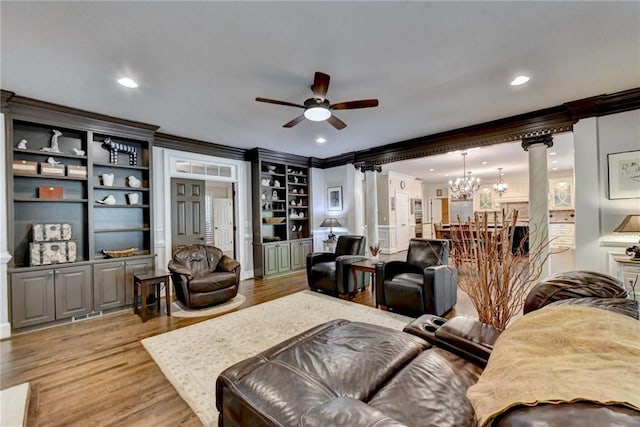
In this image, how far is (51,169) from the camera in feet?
11.5

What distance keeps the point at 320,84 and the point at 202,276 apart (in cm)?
316

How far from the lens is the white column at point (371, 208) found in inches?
247

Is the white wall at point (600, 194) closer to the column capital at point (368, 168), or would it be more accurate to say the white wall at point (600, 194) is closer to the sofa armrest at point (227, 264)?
the column capital at point (368, 168)

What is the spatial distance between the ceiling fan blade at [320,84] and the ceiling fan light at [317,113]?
0.38 ft

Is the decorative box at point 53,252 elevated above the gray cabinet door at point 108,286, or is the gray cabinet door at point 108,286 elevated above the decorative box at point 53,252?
the decorative box at point 53,252

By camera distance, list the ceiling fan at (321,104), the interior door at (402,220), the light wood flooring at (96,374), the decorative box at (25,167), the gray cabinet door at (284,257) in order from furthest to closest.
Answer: the interior door at (402,220) < the gray cabinet door at (284,257) < the decorative box at (25,167) < the ceiling fan at (321,104) < the light wood flooring at (96,374)

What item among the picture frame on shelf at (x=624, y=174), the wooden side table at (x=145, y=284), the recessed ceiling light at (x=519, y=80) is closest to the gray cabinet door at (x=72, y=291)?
the wooden side table at (x=145, y=284)

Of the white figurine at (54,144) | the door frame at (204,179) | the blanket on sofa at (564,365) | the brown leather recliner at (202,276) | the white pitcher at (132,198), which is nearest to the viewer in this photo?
the blanket on sofa at (564,365)

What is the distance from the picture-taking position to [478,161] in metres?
7.23

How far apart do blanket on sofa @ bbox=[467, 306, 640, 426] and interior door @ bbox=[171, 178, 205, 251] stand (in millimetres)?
4947

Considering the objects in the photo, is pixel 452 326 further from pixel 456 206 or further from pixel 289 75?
pixel 456 206

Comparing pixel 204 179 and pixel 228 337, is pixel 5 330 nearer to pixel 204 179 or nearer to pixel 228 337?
pixel 228 337

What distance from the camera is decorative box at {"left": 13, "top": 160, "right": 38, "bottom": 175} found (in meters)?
3.29

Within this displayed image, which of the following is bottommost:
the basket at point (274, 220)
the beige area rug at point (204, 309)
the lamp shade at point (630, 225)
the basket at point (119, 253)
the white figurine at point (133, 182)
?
the beige area rug at point (204, 309)
